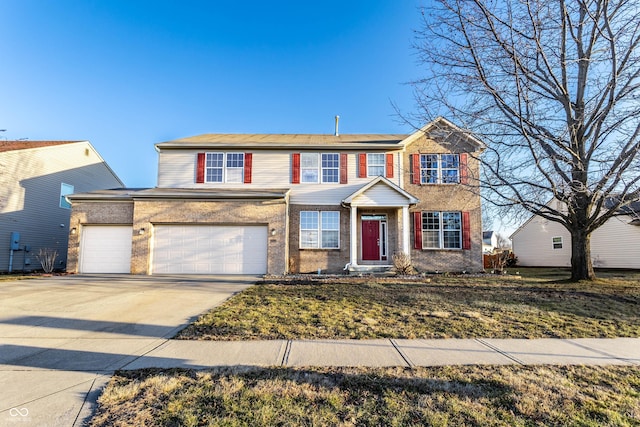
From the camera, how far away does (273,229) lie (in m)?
13.1

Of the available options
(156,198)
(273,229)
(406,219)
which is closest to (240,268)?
(273,229)

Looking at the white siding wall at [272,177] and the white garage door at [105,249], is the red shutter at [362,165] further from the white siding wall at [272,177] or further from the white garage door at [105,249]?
the white garage door at [105,249]

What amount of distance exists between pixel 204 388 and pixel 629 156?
1104cm

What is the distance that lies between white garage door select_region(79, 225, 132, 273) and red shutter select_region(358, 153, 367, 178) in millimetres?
10329

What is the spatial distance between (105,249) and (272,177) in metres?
7.65

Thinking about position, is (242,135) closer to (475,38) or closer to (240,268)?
(240,268)

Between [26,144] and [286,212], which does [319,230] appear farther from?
[26,144]

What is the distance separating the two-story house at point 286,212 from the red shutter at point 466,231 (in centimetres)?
4

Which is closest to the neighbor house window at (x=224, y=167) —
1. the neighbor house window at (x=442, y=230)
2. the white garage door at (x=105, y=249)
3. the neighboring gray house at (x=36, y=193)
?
the white garage door at (x=105, y=249)

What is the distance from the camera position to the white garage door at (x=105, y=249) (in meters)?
13.3

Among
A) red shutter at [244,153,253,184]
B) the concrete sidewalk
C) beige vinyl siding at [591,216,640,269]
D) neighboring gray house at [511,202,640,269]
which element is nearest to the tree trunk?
neighboring gray house at [511,202,640,269]

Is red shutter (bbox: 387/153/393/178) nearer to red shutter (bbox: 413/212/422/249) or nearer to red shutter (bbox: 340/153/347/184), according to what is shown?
red shutter (bbox: 340/153/347/184)

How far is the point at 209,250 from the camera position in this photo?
13.1m
